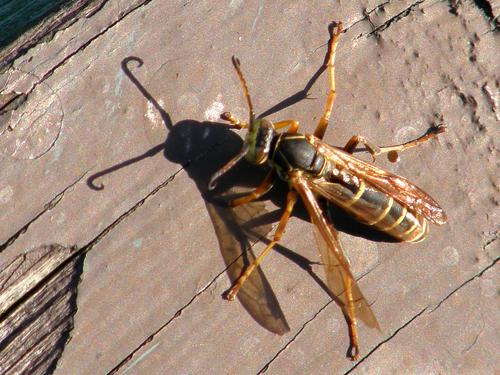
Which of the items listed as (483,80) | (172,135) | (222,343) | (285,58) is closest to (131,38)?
(172,135)

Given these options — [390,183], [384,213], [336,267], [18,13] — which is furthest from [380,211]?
[18,13]

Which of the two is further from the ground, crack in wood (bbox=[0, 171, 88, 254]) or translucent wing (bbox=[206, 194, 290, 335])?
crack in wood (bbox=[0, 171, 88, 254])

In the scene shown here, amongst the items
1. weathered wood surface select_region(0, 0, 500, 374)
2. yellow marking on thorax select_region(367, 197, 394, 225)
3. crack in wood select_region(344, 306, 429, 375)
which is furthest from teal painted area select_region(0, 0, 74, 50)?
crack in wood select_region(344, 306, 429, 375)

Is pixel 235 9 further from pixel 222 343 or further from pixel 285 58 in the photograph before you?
pixel 222 343

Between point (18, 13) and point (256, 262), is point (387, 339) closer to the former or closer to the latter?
point (256, 262)

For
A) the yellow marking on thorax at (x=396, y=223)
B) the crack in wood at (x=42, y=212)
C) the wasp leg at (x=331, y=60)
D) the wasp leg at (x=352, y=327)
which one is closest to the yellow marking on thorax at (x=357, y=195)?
the yellow marking on thorax at (x=396, y=223)

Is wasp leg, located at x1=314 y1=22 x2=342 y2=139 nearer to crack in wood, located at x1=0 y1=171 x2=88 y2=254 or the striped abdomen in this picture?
the striped abdomen
